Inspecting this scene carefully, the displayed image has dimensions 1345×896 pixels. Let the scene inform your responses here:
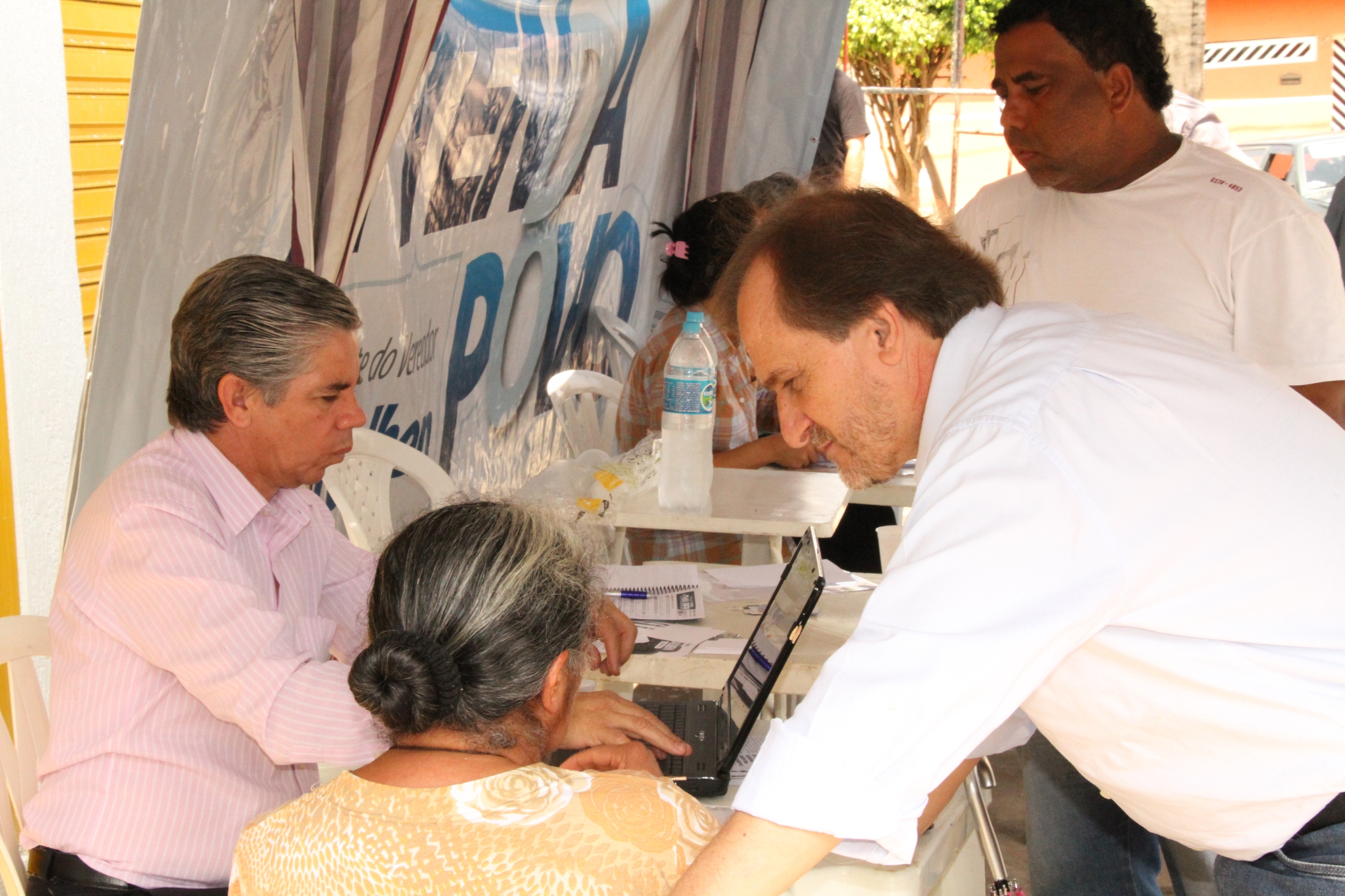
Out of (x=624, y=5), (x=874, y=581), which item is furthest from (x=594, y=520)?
(x=624, y=5)

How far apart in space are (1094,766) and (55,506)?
280cm

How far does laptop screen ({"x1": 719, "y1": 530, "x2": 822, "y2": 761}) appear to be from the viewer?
5.49ft

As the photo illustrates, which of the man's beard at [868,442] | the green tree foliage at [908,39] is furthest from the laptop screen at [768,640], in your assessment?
the green tree foliage at [908,39]

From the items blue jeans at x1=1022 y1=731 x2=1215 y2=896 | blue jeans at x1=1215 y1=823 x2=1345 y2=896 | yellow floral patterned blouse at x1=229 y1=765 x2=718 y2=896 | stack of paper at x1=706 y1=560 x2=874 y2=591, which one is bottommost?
blue jeans at x1=1022 y1=731 x2=1215 y2=896

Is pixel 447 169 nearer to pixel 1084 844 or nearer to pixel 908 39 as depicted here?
pixel 1084 844

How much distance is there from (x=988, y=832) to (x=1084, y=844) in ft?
2.32

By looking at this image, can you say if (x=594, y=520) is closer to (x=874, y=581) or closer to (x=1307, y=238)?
(x=874, y=581)

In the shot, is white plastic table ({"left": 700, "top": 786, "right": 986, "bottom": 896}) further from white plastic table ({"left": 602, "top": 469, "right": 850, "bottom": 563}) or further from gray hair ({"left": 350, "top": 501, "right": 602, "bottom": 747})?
white plastic table ({"left": 602, "top": 469, "right": 850, "bottom": 563})

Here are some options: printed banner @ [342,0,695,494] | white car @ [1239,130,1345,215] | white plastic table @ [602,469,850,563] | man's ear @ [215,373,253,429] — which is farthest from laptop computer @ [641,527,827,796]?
white car @ [1239,130,1345,215]

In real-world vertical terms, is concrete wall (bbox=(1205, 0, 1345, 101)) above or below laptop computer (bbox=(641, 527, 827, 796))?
above

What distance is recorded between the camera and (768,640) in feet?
5.75

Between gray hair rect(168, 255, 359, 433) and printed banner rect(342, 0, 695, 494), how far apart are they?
1.15 meters

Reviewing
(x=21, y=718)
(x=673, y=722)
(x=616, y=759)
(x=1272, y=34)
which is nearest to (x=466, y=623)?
(x=616, y=759)

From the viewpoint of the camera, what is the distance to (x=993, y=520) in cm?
96
